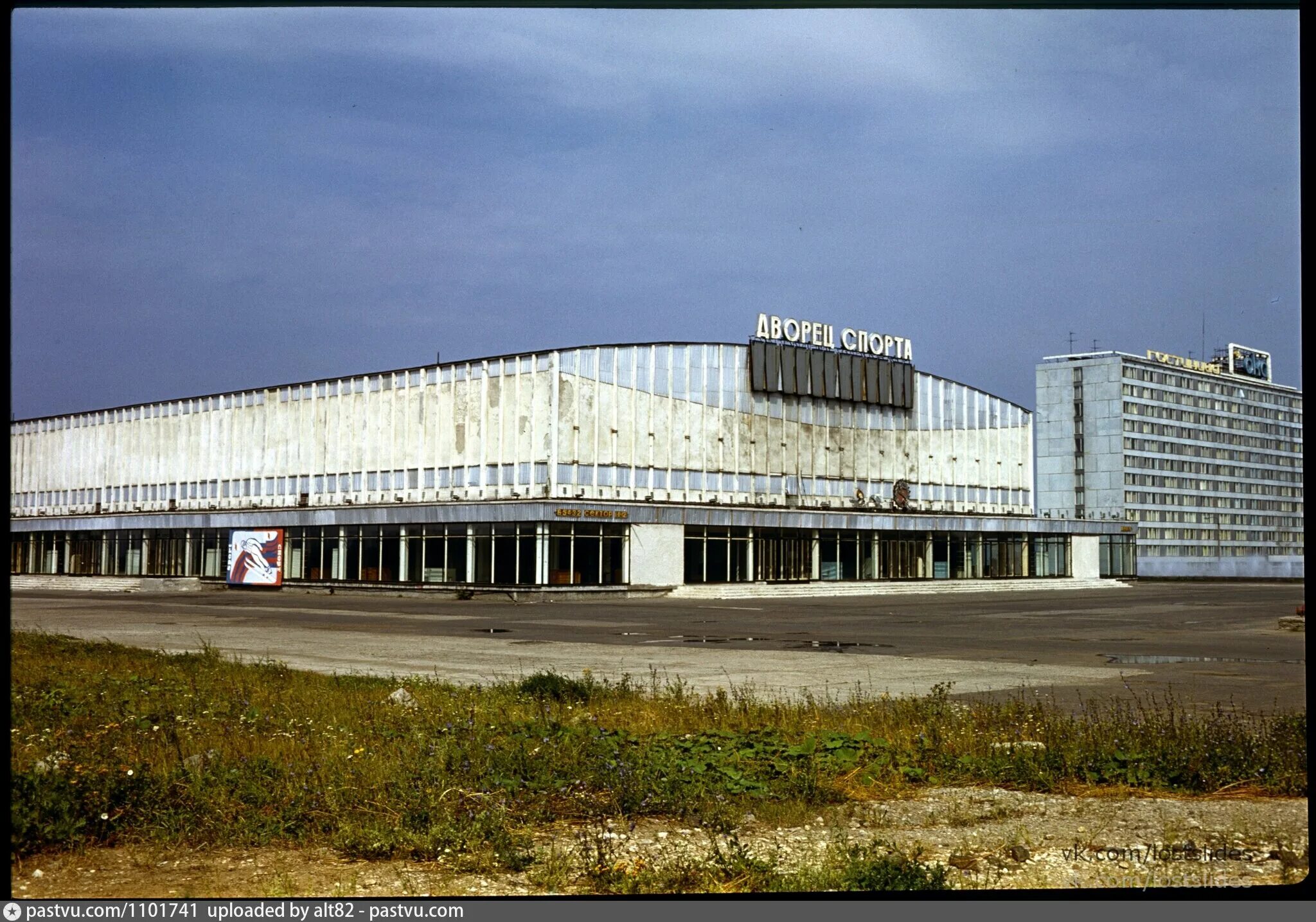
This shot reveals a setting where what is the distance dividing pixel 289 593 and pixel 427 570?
23.0 ft

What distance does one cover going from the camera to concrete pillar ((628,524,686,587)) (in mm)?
62062

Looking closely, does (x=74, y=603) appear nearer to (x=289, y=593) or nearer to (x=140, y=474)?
(x=289, y=593)

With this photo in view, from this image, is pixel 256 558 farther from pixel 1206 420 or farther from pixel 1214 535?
pixel 1214 535

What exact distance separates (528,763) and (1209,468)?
171 metres

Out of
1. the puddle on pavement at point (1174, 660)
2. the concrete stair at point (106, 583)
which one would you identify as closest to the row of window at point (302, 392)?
the concrete stair at point (106, 583)

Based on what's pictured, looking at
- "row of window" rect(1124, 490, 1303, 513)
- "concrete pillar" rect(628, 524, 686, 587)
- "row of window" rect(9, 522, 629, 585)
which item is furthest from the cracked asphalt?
"row of window" rect(1124, 490, 1303, 513)

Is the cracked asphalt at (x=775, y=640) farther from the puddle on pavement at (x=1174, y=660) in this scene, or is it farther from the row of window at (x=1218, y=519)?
the row of window at (x=1218, y=519)

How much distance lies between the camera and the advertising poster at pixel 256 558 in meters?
68.8

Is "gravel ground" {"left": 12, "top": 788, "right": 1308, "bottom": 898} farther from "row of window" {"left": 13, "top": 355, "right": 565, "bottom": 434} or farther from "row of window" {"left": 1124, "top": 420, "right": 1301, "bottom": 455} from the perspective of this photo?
"row of window" {"left": 1124, "top": 420, "right": 1301, "bottom": 455}

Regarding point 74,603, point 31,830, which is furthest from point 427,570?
point 31,830

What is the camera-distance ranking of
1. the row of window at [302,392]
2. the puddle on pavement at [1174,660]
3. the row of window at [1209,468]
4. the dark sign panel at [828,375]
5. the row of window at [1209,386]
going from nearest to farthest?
1. the puddle on pavement at [1174,660]
2. the row of window at [302,392]
3. the dark sign panel at [828,375]
4. the row of window at [1209,386]
5. the row of window at [1209,468]

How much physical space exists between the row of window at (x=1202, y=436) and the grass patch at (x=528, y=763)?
489 ft

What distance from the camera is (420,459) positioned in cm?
6581

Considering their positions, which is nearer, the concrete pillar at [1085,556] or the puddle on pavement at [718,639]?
the puddle on pavement at [718,639]
